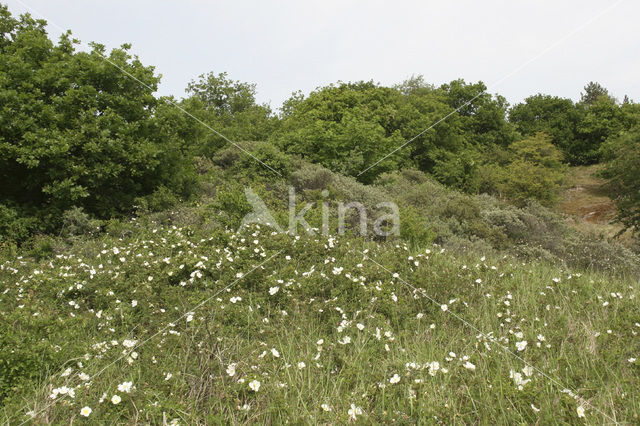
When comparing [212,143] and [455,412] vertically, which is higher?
[212,143]

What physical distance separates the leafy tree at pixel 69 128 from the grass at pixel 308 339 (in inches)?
104

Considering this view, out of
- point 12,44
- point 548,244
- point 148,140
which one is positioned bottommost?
point 548,244

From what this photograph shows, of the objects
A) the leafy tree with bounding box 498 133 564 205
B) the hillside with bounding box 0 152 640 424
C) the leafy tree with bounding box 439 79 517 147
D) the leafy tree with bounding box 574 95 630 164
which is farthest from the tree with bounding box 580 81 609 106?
the hillside with bounding box 0 152 640 424

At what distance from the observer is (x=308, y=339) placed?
10.3 feet

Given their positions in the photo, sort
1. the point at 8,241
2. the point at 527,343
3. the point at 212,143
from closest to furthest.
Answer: the point at 527,343, the point at 8,241, the point at 212,143

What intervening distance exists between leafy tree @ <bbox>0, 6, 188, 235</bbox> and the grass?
2.65 m

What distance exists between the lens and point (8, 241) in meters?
6.65

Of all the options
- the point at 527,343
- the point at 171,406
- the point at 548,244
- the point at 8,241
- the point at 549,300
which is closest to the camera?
the point at 171,406

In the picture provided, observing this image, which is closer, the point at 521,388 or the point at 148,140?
the point at 521,388

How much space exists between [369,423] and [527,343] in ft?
5.09

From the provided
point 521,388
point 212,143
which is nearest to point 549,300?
point 521,388

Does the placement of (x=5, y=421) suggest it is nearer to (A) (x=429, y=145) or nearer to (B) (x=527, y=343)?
(B) (x=527, y=343)

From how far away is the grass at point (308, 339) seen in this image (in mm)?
2338

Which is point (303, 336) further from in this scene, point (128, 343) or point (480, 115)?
point (480, 115)
